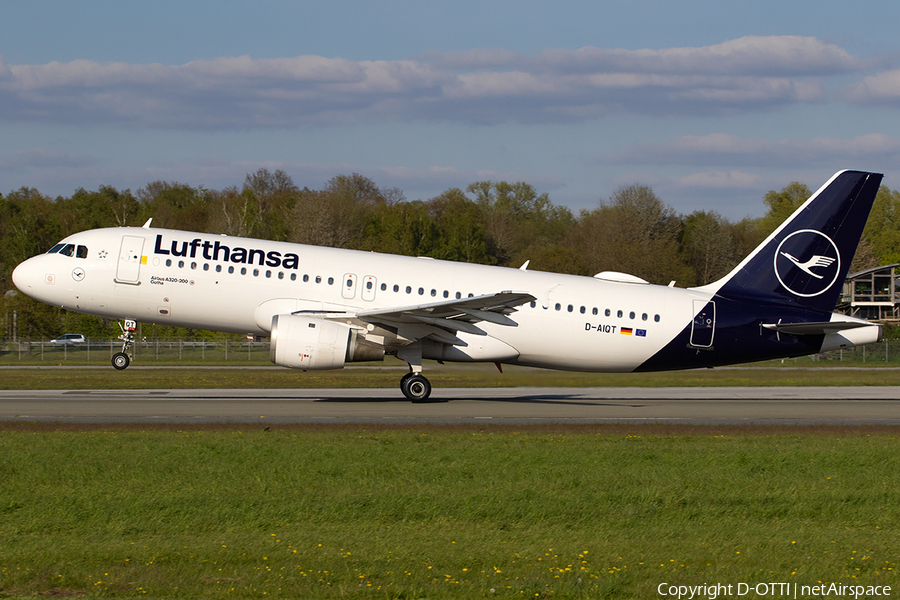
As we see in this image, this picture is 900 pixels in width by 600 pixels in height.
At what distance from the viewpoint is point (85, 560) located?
9.05 meters

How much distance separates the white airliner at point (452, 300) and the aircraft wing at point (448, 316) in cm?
4

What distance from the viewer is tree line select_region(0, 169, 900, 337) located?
77.8 metres

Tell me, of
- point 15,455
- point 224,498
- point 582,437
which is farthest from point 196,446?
point 582,437

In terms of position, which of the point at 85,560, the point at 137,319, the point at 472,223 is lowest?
the point at 85,560

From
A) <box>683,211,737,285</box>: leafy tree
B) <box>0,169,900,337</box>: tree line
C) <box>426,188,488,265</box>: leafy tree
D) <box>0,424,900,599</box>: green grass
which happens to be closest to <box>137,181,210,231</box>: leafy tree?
<box>0,169,900,337</box>: tree line

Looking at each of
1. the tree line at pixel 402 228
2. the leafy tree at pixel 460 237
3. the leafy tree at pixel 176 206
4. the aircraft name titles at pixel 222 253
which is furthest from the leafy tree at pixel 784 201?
the aircraft name titles at pixel 222 253

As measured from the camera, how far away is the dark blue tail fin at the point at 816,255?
26547mm

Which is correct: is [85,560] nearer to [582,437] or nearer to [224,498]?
[224,498]

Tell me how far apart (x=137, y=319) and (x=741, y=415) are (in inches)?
677

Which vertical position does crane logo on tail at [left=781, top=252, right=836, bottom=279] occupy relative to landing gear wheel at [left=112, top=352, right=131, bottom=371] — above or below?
above

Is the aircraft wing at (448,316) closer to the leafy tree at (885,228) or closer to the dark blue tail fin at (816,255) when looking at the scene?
the dark blue tail fin at (816,255)

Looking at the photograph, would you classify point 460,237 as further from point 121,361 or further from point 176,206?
point 121,361

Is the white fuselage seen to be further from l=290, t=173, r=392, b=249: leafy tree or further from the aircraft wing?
l=290, t=173, r=392, b=249: leafy tree

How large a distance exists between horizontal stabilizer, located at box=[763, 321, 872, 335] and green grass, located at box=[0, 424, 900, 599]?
8300 mm
